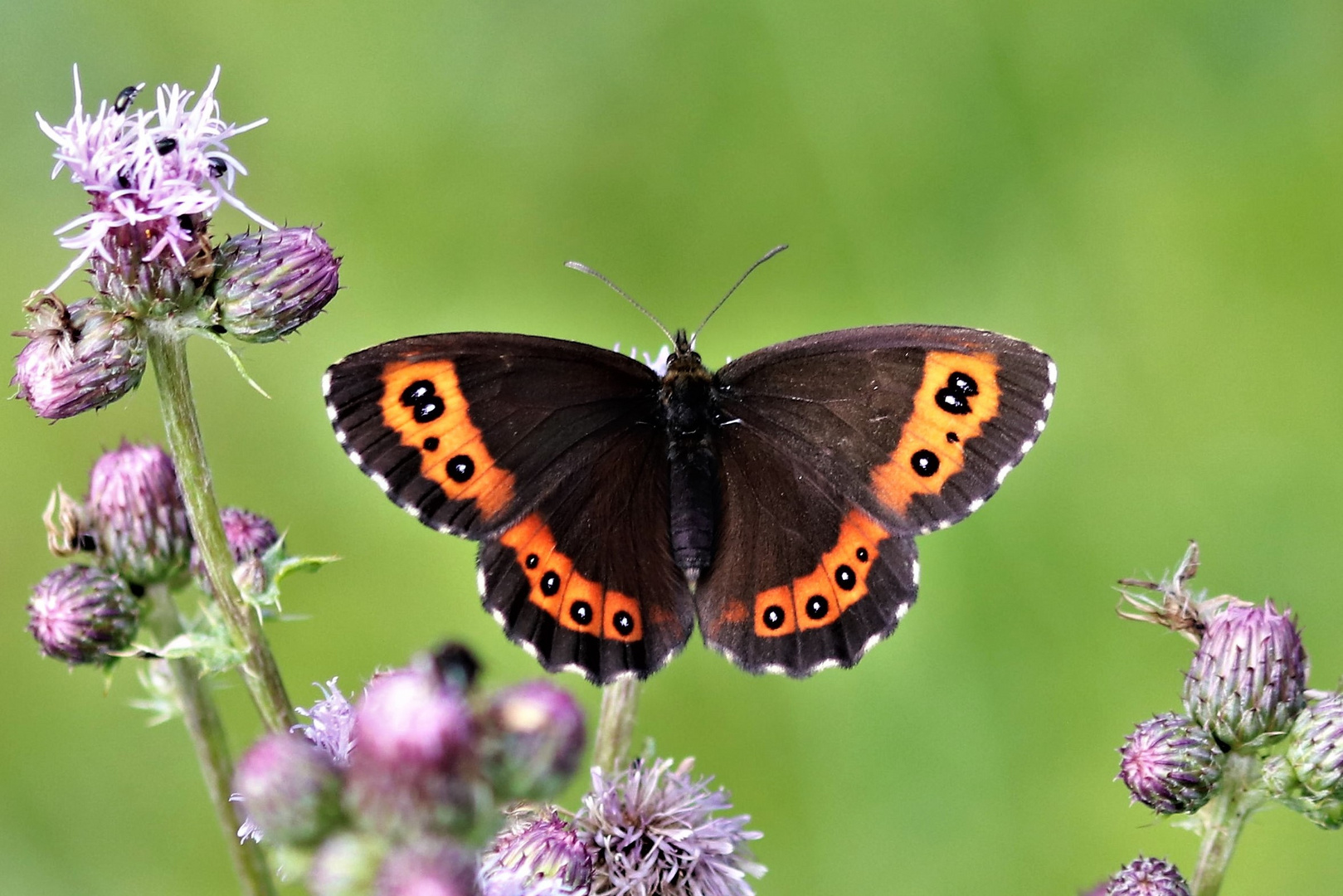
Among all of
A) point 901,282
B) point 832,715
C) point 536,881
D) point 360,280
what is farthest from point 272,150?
point 536,881

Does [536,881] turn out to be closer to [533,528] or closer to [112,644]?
[533,528]

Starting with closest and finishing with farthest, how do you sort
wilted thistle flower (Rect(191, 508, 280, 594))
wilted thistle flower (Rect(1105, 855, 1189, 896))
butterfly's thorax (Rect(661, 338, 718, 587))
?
wilted thistle flower (Rect(1105, 855, 1189, 896))
wilted thistle flower (Rect(191, 508, 280, 594))
butterfly's thorax (Rect(661, 338, 718, 587))

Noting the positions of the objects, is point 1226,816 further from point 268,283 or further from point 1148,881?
point 268,283

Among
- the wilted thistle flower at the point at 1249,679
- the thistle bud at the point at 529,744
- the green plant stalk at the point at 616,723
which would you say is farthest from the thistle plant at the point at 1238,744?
the thistle bud at the point at 529,744

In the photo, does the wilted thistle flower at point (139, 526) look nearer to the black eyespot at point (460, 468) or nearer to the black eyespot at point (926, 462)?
the black eyespot at point (460, 468)

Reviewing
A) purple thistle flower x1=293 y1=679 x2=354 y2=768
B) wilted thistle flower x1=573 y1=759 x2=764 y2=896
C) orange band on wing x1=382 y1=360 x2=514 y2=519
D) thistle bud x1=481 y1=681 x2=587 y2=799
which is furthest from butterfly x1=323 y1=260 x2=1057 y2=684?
thistle bud x1=481 y1=681 x2=587 y2=799

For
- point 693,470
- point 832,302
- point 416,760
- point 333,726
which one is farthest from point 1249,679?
point 832,302

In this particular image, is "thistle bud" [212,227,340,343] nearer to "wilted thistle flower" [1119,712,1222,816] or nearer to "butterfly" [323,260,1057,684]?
"butterfly" [323,260,1057,684]
